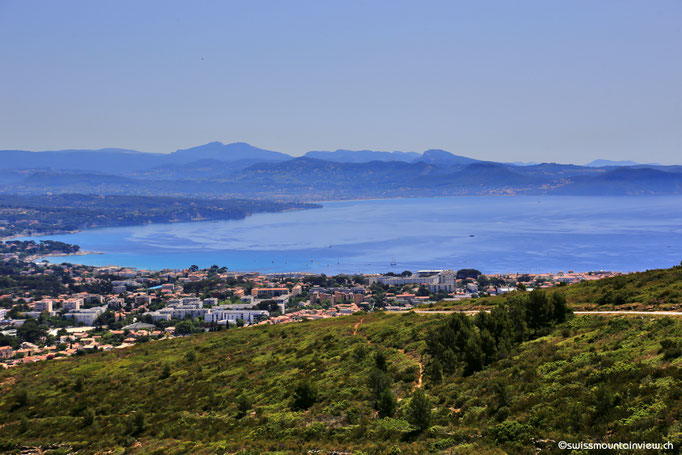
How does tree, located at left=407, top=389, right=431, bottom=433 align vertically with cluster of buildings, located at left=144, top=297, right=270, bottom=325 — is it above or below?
above

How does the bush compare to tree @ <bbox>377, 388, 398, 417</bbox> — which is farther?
tree @ <bbox>377, 388, 398, 417</bbox>

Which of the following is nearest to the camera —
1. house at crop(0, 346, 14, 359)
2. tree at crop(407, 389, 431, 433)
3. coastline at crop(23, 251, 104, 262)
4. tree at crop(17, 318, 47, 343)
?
tree at crop(407, 389, 431, 433)

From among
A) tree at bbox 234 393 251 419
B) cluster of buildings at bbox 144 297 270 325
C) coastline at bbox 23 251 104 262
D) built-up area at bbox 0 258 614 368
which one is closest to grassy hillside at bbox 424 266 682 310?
tree at bbox 234 393 251 419

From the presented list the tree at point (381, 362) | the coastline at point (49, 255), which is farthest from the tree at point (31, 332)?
the coastline at point (49, 255)

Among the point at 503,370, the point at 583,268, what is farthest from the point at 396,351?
the point at 583,268

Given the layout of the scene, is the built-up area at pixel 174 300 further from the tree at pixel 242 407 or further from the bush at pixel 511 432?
the bush at pixel 511 432

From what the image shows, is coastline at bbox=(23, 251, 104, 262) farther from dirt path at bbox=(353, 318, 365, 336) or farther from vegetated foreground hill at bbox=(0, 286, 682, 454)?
dirt path at bbox=(353, 318, 365, 336)
